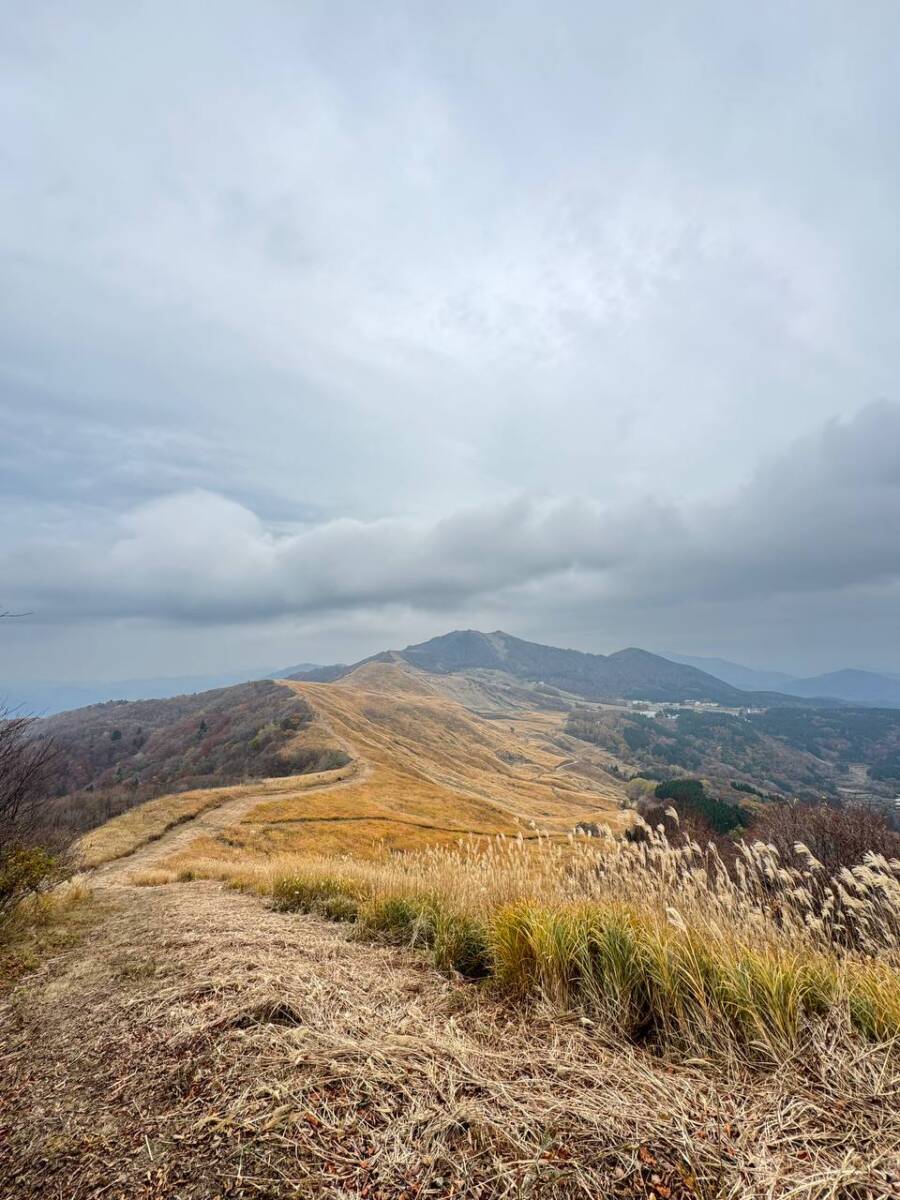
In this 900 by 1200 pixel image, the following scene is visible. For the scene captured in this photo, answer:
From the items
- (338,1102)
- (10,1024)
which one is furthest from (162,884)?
(338,1102)

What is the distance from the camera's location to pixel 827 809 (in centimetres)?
3678

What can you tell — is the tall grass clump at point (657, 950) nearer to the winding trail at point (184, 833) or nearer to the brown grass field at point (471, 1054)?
the brown grass field at point (471, 1054)

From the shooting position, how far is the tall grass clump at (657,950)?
407cm

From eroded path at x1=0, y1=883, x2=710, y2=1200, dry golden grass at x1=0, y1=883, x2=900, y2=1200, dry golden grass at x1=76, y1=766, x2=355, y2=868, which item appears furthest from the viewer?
dry golden grass at x1=76, y1=766, x2=355, y2=868

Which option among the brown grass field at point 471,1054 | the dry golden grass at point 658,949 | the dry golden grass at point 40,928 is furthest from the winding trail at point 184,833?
the dry golden grass at point 658,949

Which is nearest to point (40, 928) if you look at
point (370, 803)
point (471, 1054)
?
point (471, 1054)

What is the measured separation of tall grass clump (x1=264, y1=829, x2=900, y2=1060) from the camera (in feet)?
13.3

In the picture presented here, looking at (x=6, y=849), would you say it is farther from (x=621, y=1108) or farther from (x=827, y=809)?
(x=827, y=809)

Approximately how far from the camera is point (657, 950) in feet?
15.1

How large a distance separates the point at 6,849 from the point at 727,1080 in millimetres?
12232

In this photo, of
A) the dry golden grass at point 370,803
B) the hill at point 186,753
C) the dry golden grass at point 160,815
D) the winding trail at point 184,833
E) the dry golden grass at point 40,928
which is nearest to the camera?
the dry golden grass at point 40,928

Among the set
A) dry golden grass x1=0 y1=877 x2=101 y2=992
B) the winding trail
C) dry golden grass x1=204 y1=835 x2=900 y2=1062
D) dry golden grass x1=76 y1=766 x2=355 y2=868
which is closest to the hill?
dry golden grass x1=76 y1=766 x2=355 y2=868

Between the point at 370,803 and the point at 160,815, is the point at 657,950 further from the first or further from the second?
the point at 370,803

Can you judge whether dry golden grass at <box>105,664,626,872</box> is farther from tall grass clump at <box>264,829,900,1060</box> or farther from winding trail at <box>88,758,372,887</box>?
tall grass clump at <box>264,829,900,1060</box>
